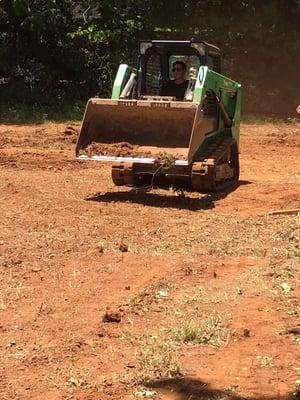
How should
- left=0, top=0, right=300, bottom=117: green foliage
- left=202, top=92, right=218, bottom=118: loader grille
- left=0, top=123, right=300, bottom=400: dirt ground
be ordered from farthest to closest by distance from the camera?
left=0, top=0, right=300, bottom=117: green foliage
left=202, top=92, right=218, bottom=118: loader grille
left=0, top=123, right=300, bottom=400: dirt ground

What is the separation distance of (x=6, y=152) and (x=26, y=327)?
32.2 ft

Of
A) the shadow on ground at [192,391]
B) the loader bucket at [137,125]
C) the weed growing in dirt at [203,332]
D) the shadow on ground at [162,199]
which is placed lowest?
the shadow on ground at [162,199]

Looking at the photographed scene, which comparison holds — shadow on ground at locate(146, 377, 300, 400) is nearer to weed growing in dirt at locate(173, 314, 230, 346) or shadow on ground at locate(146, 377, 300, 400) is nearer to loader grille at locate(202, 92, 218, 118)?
weed growing in dirt at locate(173, 314, 230, 346)

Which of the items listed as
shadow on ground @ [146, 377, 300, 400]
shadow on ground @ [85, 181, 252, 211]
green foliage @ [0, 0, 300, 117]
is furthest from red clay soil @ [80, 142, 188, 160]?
green foliage @ [0, 0, 300, 117]

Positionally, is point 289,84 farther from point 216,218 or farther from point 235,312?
point 235,312

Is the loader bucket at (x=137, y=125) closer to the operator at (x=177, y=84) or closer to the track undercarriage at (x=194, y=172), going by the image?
the track undercarriage at (x=194, y=172)

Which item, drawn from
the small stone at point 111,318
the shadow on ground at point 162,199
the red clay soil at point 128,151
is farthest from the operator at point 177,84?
the small stone at point 111,318

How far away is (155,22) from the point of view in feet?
76.9

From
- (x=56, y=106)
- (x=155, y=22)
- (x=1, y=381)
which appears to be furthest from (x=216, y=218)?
(x=155, y=22)

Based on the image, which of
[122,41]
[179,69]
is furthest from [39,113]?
[179,69]

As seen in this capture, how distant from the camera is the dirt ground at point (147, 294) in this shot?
408 centimetres

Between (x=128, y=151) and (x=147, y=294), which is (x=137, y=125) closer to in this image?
(x=128, y=151)

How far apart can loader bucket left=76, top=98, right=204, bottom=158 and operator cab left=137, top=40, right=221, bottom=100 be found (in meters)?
Answer: 0.94

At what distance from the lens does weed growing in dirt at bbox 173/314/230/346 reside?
4633 millimetres
